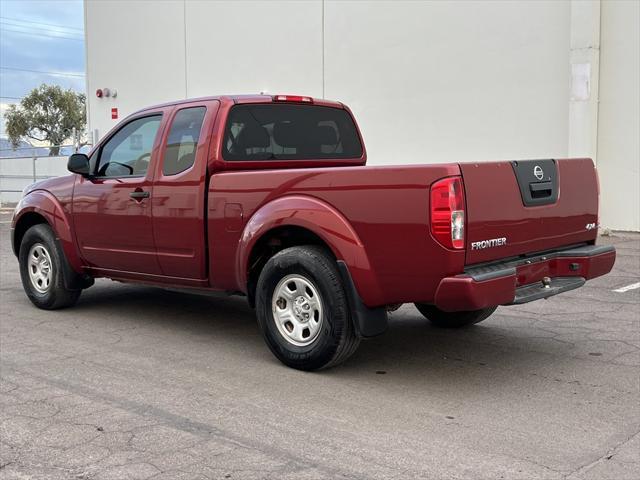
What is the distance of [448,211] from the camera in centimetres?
462

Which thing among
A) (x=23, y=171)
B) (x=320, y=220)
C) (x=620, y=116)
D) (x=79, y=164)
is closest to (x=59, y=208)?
(x=79, y=164)

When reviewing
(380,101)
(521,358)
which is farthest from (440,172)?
(380,101)

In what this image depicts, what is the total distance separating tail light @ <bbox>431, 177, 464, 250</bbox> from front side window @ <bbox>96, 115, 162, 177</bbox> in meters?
3.00

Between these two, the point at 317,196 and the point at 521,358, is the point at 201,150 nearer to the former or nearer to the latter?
the point at 317,196

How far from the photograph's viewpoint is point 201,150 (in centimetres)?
613

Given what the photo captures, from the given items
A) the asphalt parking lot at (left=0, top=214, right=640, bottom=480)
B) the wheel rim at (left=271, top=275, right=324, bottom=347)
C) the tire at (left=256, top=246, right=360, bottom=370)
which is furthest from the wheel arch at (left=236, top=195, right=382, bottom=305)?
the asphalt parking lot at (left=0, top=214, right=640, bottom=480)

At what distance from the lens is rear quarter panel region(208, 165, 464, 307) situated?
469cm

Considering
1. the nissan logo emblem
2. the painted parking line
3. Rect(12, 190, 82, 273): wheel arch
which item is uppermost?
the nissan logo emblem

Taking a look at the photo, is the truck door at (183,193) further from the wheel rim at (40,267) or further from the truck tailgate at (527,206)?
the truck tailgate at (527,206)

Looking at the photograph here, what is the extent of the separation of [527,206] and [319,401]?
6.10 ft

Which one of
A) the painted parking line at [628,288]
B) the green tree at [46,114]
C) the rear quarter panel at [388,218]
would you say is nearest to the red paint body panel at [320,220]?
the rear quarter panel at [388,218]

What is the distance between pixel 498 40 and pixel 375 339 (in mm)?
9621

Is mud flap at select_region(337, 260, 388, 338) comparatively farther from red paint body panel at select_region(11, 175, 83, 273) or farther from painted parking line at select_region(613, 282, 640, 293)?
painted parking line at select_region(613, 282, 640, 293)

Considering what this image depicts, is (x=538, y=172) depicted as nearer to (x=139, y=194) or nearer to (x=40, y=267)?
(x=139, y=194)
